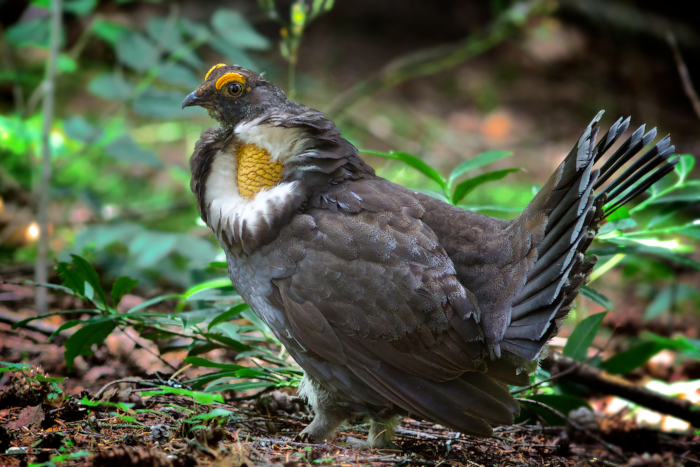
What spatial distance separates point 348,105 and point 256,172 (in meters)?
4.01

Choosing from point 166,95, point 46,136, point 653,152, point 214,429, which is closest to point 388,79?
point 166,95

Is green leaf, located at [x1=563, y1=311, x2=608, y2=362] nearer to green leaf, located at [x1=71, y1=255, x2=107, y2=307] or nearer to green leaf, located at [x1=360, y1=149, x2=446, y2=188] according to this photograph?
green leaf, located at [x1=360, y1=149, x2=446, y2=188]

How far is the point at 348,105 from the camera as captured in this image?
7070 millimetres

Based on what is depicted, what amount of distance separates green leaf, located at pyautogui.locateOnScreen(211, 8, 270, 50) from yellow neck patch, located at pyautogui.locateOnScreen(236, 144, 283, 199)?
2.25m

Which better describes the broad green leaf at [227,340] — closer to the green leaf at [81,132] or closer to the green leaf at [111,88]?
the green leaf at [81,132]

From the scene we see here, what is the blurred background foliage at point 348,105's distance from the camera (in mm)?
5262

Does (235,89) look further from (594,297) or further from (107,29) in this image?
(107,29)

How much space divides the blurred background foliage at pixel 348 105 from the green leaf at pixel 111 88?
0.02 metres

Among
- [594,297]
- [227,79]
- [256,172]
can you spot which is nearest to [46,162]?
[227,79]

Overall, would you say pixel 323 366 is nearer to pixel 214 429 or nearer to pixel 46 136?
pixel 214 429

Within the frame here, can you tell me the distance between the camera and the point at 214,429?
2.54 metres

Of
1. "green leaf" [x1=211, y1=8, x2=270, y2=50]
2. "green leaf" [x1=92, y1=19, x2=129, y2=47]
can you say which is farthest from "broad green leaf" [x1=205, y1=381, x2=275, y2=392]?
"green leaf" [x1=92, y1=19, x2=129, y2=47]

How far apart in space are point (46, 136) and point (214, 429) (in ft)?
11.4

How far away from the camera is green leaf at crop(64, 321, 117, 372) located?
128 inches
